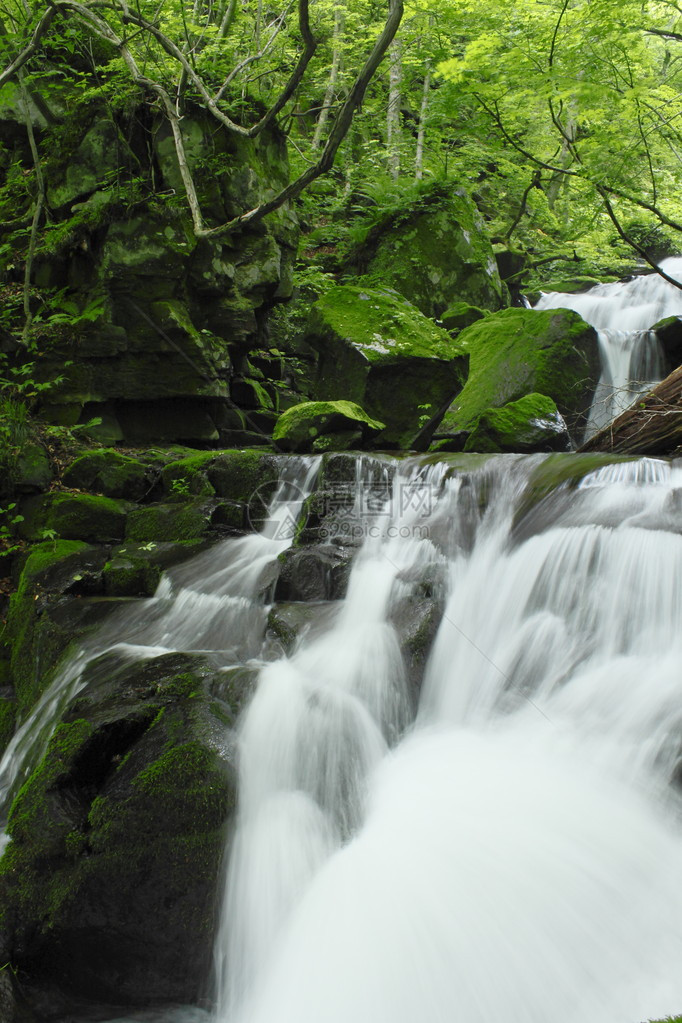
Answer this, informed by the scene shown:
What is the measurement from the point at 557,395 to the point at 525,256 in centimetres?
884

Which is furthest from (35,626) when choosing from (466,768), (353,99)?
(353,99)

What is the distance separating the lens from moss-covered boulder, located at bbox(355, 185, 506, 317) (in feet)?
41.5

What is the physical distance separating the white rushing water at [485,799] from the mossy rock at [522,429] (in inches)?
96.1

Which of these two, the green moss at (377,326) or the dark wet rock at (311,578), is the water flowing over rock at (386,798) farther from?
the green moss at (377,326)

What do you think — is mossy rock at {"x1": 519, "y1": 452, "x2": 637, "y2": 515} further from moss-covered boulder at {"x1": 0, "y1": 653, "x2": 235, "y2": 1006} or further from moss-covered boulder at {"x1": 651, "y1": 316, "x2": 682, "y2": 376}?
moss-covered boulder at {"x1": 651, "y1": 316, "x2": 682, "y2": 376}

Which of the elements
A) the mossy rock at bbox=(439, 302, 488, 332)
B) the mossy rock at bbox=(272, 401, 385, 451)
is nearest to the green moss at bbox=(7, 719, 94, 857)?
the mossy rock at bbox=(272, 401, 385, 451)

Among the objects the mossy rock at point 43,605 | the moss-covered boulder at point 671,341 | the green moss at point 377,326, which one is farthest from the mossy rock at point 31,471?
the moss-covered boulder at point 671,341

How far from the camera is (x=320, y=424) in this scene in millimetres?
7875

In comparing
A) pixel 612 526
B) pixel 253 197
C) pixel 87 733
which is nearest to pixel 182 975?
pixel 87 733

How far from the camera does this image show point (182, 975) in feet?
9.11

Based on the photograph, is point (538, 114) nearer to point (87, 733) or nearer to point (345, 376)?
point (345, 376)

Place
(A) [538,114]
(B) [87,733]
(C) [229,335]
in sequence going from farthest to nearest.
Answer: (A) [538,114] < (C) [229,335] < (B) [87,733]

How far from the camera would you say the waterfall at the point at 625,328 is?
30.2 feet

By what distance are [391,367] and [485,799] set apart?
6274mm
